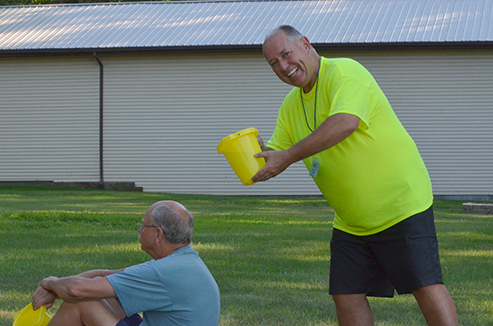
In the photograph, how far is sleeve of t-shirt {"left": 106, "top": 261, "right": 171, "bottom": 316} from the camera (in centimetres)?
319

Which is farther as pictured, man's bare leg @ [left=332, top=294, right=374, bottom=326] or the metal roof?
the metal roof

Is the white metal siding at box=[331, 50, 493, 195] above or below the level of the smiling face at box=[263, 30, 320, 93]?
below

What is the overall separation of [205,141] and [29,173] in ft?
20.0

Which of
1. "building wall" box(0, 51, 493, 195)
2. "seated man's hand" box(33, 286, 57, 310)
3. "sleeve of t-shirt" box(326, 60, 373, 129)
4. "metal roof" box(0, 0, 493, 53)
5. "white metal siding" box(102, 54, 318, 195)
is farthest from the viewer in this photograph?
"white metal siding" box(102, 54, 318, 195)

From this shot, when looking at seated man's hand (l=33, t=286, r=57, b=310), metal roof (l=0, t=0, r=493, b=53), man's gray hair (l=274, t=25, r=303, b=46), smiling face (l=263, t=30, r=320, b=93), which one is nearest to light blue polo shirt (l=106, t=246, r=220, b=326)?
seated man's hand (l=33, t=286, r=57, b=310)

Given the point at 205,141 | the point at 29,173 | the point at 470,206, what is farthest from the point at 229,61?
the point at 470,206

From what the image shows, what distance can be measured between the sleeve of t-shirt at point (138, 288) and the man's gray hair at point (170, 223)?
0.21 m

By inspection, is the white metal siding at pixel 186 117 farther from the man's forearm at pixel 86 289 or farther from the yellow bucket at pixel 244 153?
the man's forearm at pixel 86 289

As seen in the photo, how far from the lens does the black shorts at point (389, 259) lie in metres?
3.42

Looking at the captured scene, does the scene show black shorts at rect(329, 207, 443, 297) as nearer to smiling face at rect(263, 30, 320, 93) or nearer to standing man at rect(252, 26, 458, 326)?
standing man at rect(252, 26, 458, 326)

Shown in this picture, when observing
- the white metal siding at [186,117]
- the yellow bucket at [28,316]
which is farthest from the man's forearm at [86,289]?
the white metal siding at [186,117]

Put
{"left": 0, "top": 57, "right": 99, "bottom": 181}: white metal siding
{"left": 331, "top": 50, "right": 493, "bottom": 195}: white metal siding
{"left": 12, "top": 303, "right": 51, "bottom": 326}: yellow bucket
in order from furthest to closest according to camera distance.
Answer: {"left": 0, "top": 57, "right": 99, "bottom": 181}: white metal siding
{"left": 331, "top": 50, "right": 493, "bottom": 195}: white metal siding
{"left": 12, "top": 303, "right": 51, "bottom": 326}: yellow bucket

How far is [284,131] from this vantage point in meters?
3.91

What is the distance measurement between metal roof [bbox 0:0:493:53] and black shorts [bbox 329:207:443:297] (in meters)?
16.3
